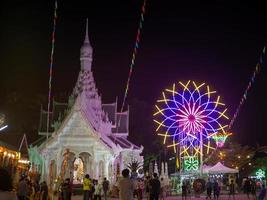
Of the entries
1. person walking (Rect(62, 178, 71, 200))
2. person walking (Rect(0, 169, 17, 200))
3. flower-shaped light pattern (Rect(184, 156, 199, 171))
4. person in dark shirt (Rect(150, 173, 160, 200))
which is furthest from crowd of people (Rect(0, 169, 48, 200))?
flower-shaped light pattern (Rect(184, 156, 199, 171))

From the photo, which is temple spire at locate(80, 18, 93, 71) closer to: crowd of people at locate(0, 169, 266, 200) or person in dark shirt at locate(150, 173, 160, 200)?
crowd of people at locate(0, 169, 266, 200)

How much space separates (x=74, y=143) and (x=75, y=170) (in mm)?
8427

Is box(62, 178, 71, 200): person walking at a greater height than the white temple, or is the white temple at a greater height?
the white temple

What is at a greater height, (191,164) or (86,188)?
(191,164)

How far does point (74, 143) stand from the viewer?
39656mm

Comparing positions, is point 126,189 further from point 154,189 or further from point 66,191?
point 66,191

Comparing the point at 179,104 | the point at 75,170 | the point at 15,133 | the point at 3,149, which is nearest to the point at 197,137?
the point at 179,104

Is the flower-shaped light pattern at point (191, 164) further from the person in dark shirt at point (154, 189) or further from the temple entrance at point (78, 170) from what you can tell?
the person in dark shirt at point (154, 189)

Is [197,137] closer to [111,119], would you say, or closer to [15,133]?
[111,119]

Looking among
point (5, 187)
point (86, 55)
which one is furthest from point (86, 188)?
point (86, 55)

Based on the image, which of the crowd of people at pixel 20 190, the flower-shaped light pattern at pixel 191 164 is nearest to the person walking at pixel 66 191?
the crowd of people at pixel 20 190

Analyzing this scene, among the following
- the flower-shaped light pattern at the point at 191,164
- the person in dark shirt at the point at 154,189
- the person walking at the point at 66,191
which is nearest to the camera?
the person in dark shirt at the point at 154,189

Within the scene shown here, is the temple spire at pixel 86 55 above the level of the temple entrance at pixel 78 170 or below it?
above

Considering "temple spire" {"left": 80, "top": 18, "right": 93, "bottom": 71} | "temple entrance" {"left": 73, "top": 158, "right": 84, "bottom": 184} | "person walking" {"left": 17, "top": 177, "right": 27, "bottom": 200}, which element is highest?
"temple spire" {"left": 80, "top": 18, "right": 93, "bottom": 71}
